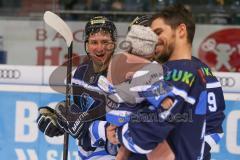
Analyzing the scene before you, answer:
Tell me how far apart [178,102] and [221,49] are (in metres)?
3.25

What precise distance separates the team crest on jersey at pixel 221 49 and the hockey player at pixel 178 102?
115 inches

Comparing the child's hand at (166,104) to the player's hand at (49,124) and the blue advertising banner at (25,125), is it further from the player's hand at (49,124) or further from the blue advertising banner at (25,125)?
the blue advertising banner at (25,125)

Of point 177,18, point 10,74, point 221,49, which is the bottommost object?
point 10,74

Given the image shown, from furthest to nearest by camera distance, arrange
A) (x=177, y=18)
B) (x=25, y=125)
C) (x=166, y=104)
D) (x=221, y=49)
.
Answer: (x=221, y=49), (x=25, y=125), (x=177, y=18), (x=166, y=104)

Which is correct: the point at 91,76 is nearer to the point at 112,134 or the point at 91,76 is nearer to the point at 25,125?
the point at 112,134

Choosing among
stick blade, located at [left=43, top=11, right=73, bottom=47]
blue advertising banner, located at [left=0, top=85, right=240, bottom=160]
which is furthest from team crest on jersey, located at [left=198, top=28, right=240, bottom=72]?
stick blade, located at [left=43, top=11, right=73, bottom=47]

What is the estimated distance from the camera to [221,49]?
4.78 metres

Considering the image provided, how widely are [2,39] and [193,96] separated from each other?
3.49m

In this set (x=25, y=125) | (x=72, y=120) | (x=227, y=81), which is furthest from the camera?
(x=227, y=81)

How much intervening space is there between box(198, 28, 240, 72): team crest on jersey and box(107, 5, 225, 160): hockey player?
9.57ft

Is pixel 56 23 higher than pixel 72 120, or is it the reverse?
pixel 56 23

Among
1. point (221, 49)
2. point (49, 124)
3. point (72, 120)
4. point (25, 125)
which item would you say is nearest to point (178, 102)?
point (72, 120)

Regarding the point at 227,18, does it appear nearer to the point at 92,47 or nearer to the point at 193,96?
the point at 92,47

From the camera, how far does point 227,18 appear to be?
4656 millimetres
